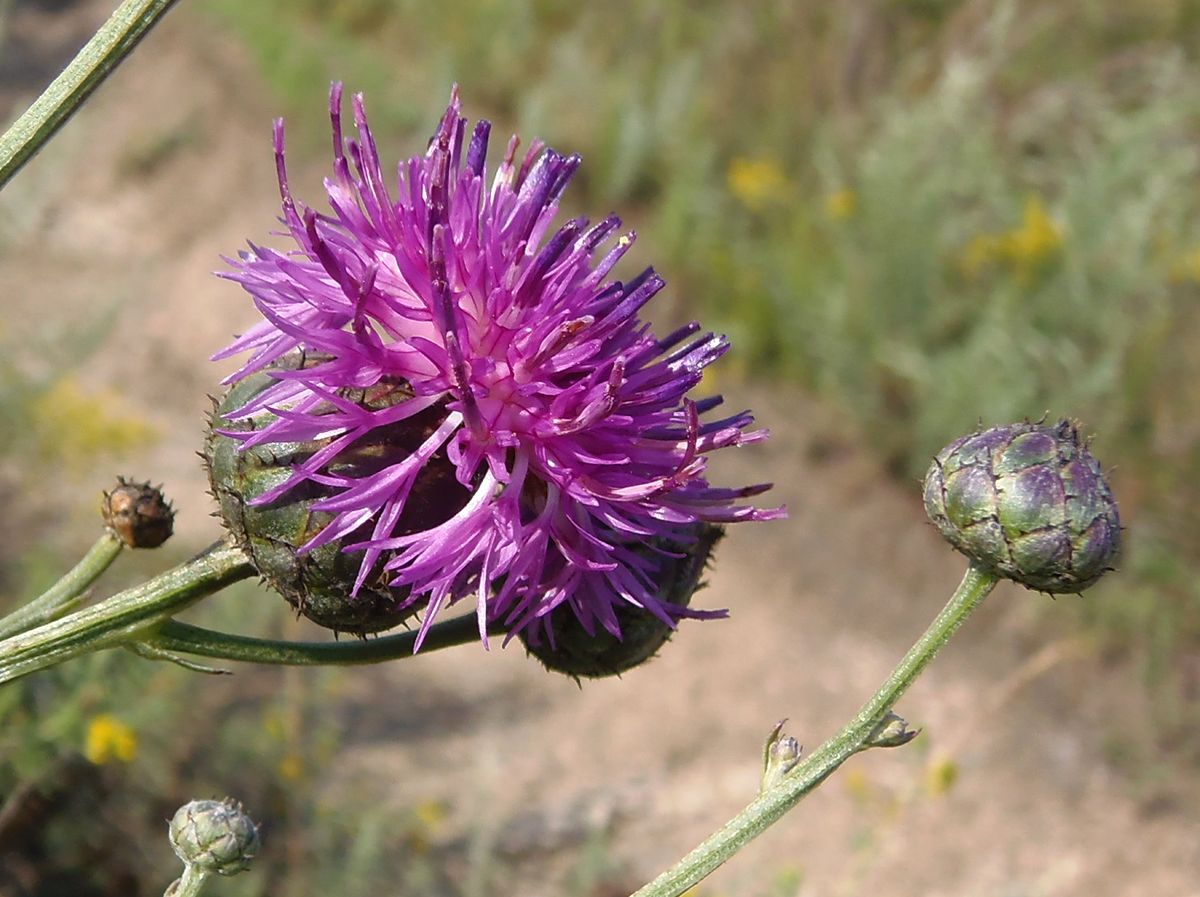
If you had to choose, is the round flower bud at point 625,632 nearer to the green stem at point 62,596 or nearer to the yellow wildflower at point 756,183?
the green stem at point 62,596

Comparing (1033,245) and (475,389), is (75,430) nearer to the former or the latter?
(475,389)

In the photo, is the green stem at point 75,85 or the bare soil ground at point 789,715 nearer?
the green stem at point 75,85

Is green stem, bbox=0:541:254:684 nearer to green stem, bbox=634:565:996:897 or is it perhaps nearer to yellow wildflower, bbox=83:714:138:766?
green stem, bbox=634:565:996:897

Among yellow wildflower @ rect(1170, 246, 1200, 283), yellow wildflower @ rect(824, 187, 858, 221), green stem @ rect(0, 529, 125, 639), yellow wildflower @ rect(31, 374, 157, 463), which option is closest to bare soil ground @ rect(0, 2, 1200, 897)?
yellow wildflower @ rect(31, 374, 157, 463)

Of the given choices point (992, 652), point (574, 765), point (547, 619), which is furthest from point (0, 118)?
point (547, 619)

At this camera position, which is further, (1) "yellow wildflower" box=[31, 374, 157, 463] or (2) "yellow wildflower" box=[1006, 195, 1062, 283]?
(2) "yellow wildflower" box=[1006, 195, 1062, 283]

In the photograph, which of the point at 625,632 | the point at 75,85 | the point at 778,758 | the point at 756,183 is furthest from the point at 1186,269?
the point at 75,85

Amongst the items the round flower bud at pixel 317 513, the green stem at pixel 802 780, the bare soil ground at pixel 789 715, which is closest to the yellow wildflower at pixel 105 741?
the bare soil ground at pixel 789 715
